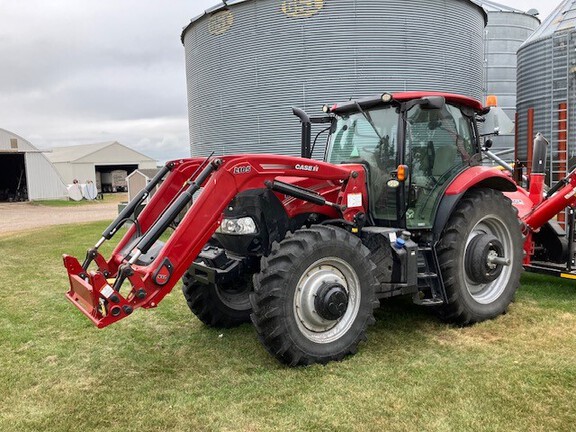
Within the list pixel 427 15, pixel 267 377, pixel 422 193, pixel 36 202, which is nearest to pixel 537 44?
pixel 427 15

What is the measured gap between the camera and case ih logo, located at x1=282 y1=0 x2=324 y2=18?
10953mm

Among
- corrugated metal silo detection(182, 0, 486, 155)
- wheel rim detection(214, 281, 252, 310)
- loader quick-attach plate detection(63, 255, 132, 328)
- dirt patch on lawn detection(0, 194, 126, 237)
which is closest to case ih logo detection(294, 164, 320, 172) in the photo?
wheel rim detection(214, 281, 252, 310)

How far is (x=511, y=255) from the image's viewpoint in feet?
17.7

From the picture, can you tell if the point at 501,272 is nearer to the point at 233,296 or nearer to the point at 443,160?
the point at 443,160

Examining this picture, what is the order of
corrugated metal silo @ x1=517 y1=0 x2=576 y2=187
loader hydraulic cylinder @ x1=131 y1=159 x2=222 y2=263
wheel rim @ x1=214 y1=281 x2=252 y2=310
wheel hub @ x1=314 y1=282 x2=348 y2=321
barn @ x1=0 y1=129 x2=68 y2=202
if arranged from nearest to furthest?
loader hydraulic cylinder @ x1=131 y1=159 x2=222 y2=263
wheel hub @ x1=314 y1=282 x2=348 y2=321
wheel rim @ x1=214 y1=281 x2=252 y2=310
corrugated metal silo @ x1=517 y1=0 x2=576 y2=187
barn @ x1=0 y1=129 x2=68 y2=202

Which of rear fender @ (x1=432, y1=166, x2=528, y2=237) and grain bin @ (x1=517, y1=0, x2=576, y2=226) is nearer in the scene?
rear fender @ (x1=432, y1=166, x2=528, y2=237)

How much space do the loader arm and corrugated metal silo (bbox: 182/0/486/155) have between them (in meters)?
6.91

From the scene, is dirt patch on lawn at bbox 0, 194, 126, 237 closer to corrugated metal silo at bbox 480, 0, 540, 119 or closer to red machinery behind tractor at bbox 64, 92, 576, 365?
red machinery behind tractor at bbox 64, 92, 576, 365

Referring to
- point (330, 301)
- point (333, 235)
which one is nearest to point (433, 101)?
point (333, 235)

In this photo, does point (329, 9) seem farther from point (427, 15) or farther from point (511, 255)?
point (511, 255)

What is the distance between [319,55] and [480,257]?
7.33m

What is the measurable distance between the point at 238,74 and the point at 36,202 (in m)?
22.9

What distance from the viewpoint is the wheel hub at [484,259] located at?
4.94 meters

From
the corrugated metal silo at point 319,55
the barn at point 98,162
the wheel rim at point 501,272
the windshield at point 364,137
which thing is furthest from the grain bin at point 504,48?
the barn at point 98,162
